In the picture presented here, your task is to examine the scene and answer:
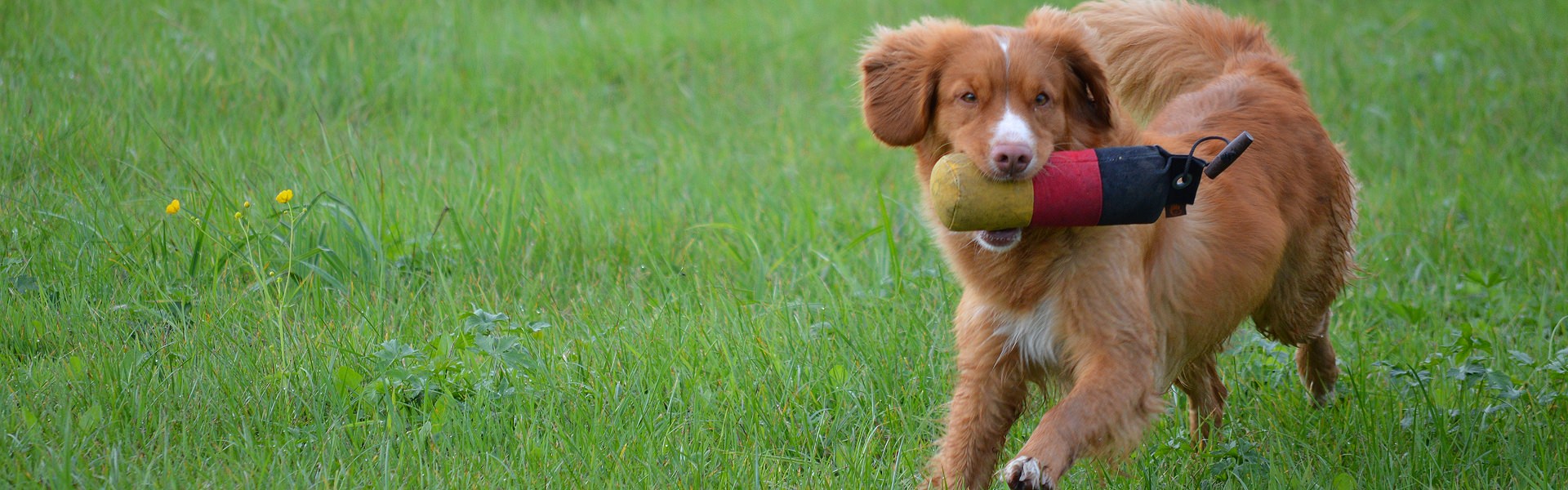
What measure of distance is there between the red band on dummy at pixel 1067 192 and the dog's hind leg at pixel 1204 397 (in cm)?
117

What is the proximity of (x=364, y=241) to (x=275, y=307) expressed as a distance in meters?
0.65

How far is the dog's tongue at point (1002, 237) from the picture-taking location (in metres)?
3.08

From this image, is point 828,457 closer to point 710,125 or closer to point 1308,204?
point 1308,204

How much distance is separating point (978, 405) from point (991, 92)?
0.87 m

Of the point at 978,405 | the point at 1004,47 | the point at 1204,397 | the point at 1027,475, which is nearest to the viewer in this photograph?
the point at 1027,475

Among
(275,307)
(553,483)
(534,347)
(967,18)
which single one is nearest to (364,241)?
(275,307)

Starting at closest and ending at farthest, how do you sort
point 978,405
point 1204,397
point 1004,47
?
1. point 1004,47
2. point 978,405
3. point 1204,397

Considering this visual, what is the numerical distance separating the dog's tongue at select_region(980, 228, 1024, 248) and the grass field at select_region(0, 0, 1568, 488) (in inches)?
27.8

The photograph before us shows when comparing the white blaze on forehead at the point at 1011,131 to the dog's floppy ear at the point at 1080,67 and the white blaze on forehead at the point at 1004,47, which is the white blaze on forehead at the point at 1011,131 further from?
Answer: the dog's floppy ear at the point at 1080,67

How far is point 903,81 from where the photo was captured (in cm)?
322

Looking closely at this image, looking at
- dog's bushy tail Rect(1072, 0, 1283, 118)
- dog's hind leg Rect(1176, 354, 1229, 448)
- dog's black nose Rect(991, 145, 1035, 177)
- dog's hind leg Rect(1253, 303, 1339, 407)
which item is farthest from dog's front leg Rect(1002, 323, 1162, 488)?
dog's bushy tail Rect(1072, 0, 1283, 118)

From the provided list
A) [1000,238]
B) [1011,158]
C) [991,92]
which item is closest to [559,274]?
[1000,238]

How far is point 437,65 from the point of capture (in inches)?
269

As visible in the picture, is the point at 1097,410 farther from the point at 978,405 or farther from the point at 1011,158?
the point at 1011,158
